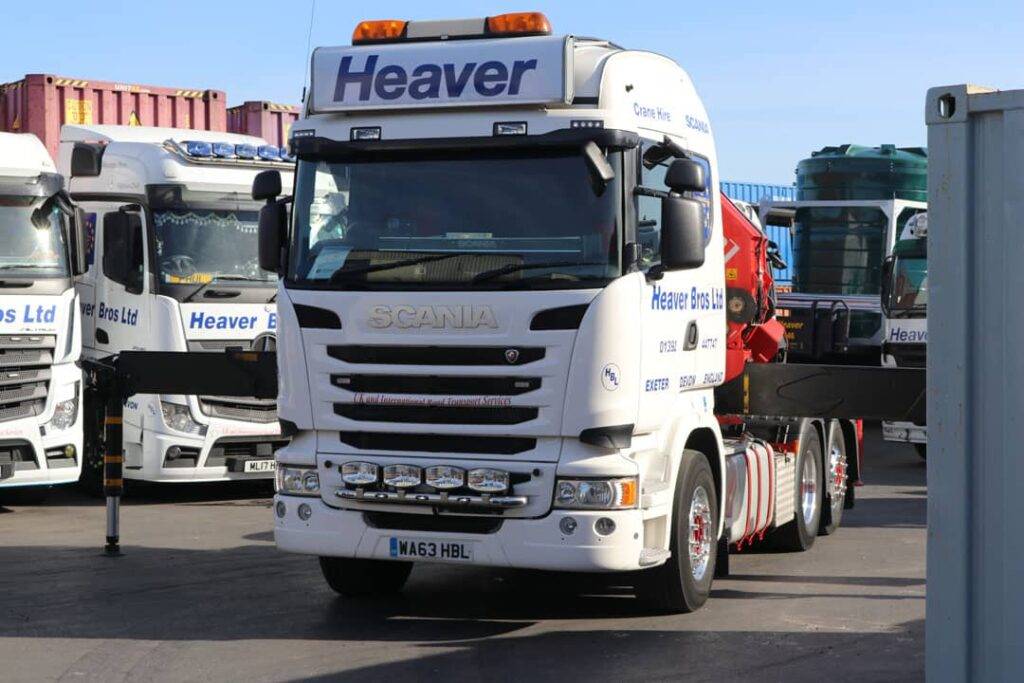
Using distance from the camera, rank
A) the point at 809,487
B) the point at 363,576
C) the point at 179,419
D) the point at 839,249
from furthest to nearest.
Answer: the point at 839,249 → the point at 179,419 → the point at 809,487 → the point at 363,576

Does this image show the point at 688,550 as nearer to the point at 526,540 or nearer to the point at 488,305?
the point at 526,540

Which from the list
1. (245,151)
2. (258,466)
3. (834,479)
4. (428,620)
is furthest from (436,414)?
(245,151)

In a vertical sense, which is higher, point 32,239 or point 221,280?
point 32,239

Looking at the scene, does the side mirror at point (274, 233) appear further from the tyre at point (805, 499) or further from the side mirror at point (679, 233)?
the tyre at point (805, 499)

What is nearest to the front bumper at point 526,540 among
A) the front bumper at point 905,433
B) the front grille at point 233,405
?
the front grille at point 233,405

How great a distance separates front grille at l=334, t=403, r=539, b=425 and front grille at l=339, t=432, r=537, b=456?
0.08m

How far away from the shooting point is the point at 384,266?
8.27 meters

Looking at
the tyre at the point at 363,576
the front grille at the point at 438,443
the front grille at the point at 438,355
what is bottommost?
the tyre at the point at 363,576

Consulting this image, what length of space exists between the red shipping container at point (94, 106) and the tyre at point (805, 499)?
32.2ft

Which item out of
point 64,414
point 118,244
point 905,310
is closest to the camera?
point 118,244

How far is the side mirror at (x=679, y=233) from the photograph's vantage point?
818 centimetres

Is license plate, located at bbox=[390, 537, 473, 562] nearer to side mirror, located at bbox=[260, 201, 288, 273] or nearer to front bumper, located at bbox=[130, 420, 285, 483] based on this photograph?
side mirror, located at bbox=[260, 201, 288, 273]

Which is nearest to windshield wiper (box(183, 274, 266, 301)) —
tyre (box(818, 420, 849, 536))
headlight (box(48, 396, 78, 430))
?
headlight (box(48, 396, 78, 430))

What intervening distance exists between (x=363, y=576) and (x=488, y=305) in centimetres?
228
